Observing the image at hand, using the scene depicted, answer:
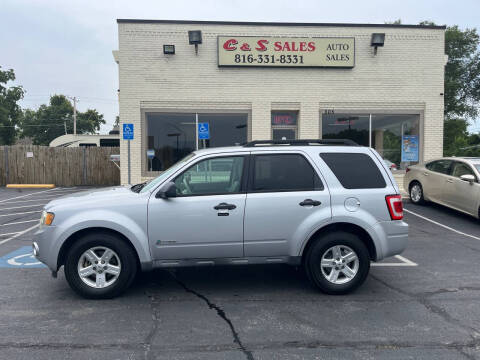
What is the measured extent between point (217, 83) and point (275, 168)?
9999mm

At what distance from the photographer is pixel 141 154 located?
14.5 metres

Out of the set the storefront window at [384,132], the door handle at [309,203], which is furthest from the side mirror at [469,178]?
the door handle at [309,203]

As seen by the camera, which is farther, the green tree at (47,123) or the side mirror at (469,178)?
the green tree at (47,123)

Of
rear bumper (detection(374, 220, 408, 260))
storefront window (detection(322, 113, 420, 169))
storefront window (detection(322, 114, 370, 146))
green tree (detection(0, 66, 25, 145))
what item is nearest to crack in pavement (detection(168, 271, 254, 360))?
rear bumper (detection(374, 220, 408, 260))

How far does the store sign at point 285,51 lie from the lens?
46.8 feet

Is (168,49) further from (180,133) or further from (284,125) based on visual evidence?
(284,125)

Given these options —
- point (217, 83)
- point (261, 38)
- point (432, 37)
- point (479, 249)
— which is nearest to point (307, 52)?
point (261, 38)

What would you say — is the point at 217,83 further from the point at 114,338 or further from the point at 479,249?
the point at 114,338

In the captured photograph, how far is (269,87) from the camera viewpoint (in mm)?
14516

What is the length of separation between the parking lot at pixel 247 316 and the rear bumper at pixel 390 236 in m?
0.55

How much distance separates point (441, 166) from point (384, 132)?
413cm

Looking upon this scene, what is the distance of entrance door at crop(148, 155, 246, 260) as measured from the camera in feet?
15.6

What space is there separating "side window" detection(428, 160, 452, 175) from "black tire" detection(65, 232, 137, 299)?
9276 millimetres

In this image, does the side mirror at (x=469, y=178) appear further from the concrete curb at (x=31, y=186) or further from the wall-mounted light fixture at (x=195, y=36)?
the concrete curb at (x=31, y=186)
